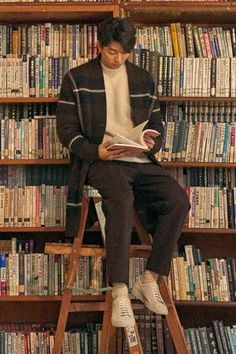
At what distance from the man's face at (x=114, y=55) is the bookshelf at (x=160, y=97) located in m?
0.34

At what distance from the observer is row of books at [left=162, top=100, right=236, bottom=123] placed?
2.77 m

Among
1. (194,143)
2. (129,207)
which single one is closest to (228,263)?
(194,143)

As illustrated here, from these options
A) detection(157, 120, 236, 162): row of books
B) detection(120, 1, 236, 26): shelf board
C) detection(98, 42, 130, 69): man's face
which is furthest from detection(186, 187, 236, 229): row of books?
detection(120, 1, 236, 26): shelf board

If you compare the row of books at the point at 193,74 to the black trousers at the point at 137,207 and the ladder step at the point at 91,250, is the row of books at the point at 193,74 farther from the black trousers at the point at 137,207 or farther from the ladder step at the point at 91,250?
the ladder step at the point at 91,250

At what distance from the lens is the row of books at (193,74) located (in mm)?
2686

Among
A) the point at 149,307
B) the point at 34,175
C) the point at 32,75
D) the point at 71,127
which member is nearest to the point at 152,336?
the point at 149,307

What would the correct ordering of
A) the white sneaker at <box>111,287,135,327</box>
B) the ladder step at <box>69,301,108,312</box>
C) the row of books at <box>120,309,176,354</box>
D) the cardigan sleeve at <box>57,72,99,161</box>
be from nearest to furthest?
the white sneaker at <box>111,287,135,327</box>, the cardigan sleeve at <box>57,72,99,161</box>, the ladder step at <box>69,301,108,312</box>, the row of books at <box>120,309,176,354</box>

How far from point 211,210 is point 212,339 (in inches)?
22.2

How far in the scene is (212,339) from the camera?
2676 millimetres

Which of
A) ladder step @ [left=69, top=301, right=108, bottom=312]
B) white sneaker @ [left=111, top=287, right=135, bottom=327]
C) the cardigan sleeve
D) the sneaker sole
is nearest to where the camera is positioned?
white sneaker @ [left=111, top=287, right=135, bottom=327]

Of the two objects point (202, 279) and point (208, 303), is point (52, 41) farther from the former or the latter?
point (208, 303)

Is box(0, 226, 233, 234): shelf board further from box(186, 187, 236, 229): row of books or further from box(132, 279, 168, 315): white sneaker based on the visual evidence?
box(132, 279, 168, 315): white sneaker

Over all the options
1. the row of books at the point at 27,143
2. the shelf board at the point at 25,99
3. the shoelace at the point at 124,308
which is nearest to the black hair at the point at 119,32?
the shelf board at the point at 25,99

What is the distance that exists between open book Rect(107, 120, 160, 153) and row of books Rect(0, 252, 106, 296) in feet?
2.18
